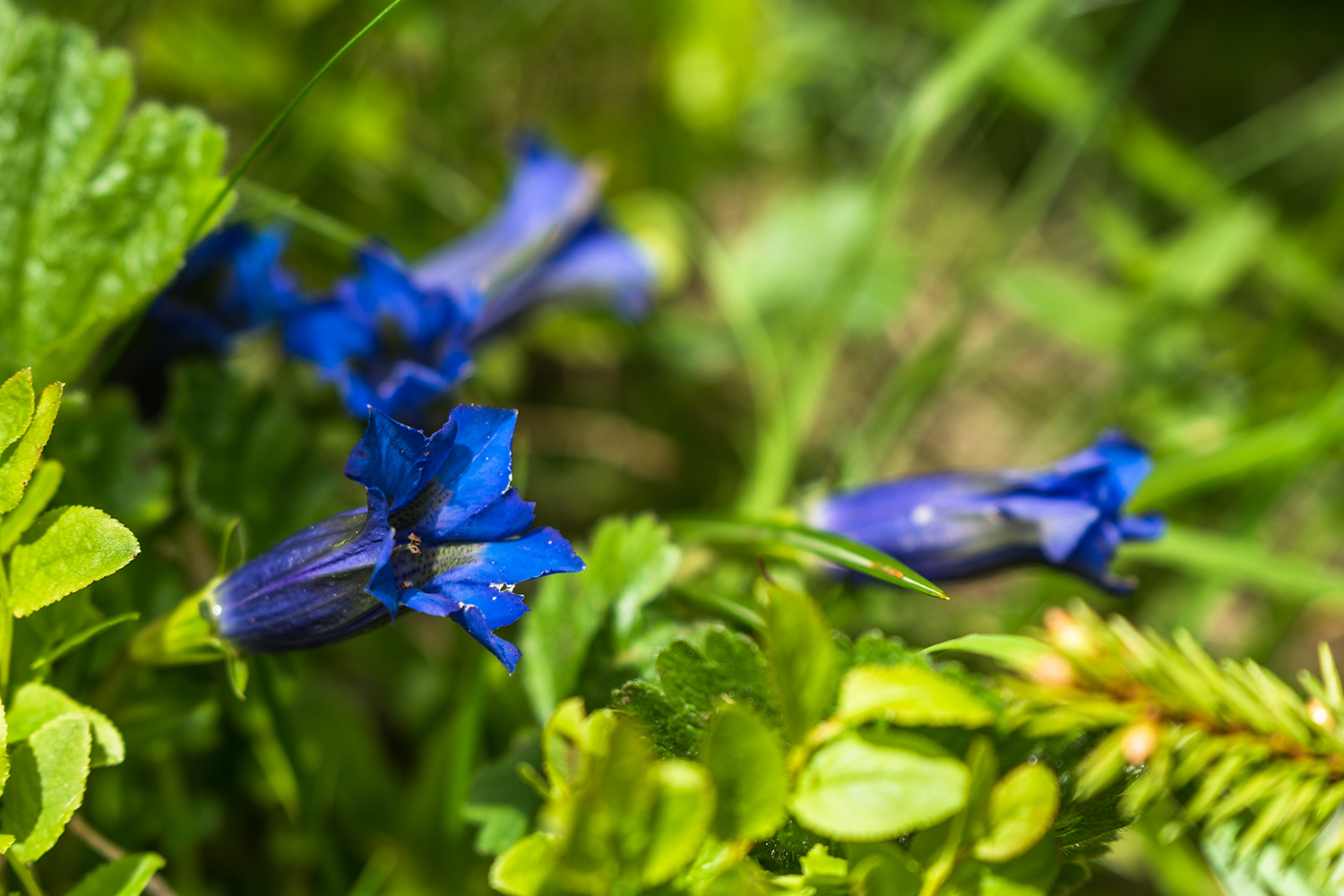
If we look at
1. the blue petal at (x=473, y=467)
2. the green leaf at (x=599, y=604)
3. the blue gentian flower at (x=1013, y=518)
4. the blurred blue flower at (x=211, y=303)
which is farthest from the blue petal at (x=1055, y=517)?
the blurred blue flower at (x=211, y=303)

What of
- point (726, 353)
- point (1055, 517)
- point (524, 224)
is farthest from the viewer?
point (726, 353)

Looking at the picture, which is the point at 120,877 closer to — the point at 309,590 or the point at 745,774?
the point at 309,590

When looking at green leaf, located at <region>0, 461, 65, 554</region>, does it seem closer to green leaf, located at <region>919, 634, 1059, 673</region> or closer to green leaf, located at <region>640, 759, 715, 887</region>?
green leaf, located at <region>640, 759, 715, 887</region>

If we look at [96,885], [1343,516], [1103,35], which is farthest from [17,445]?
[1103,35]

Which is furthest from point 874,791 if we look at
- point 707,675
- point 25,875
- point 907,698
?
point 25,875

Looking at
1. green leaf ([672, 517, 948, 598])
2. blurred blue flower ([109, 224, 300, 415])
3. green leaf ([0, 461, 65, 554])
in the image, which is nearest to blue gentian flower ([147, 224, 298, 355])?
blurred blue flower ([109, 224, 300, 415])

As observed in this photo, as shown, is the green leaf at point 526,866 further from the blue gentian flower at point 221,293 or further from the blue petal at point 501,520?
the blue gentian flower at point 221,293
